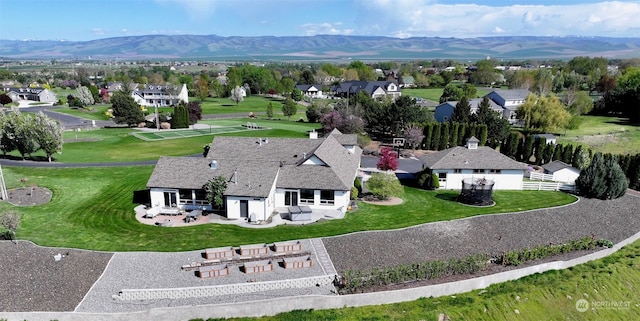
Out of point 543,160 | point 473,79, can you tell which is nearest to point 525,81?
point 473,79

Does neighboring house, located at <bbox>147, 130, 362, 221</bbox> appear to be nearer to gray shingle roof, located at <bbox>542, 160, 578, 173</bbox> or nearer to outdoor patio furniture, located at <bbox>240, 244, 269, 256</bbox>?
outdoor patio furniture, located at <bbox>240, 244, 269, 256</bbox>

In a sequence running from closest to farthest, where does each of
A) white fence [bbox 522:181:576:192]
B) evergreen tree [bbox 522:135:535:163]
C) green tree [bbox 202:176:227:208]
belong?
green tree [bbox 202:176:227:208]
white fence [bbox 522:181:576:192]
evergreen tree [bbox 522:135:535:163]

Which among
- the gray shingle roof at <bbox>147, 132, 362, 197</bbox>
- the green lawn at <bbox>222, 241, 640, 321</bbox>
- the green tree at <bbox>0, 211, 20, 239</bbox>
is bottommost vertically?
the green lawn at <bbox>222, 241, 640, 321</bbox>

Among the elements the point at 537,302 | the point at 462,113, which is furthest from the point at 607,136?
the point at 537,302

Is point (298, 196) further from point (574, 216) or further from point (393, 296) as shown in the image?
point (574, 216)

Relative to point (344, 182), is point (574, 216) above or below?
below

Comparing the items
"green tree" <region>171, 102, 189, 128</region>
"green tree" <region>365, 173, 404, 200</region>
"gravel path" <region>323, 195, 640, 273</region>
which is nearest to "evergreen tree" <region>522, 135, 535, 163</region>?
"gravel path" <region>323, 195, 640, 273</region>
